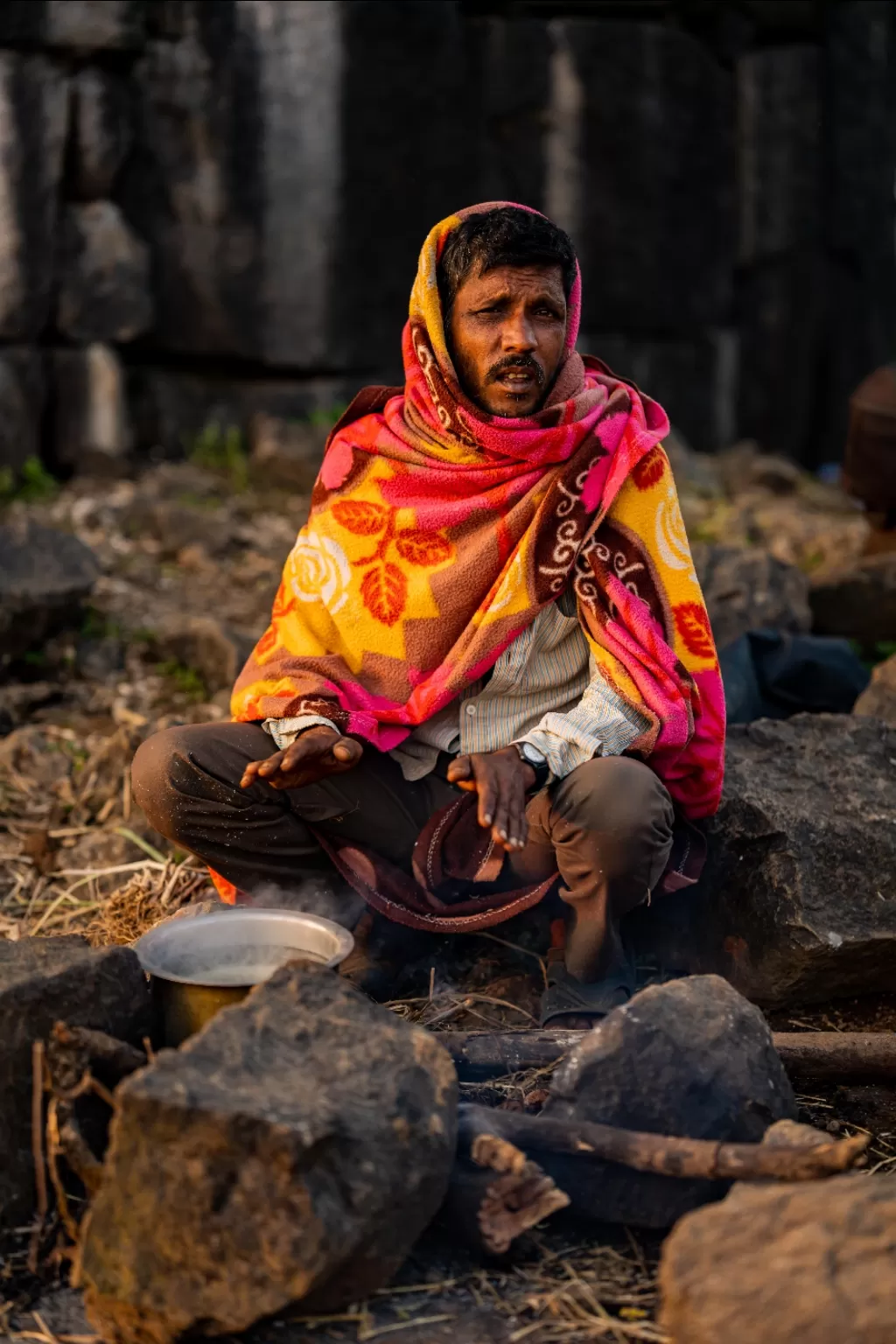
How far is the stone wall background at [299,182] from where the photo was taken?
661 cm

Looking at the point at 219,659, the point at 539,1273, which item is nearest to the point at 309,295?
the point at 219,659

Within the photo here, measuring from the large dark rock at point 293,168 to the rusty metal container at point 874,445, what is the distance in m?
2.48

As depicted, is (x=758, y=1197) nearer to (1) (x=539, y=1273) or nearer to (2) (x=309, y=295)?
(1) (x=539, y=1273)

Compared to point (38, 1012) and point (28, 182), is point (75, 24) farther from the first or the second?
point (38, 1012)

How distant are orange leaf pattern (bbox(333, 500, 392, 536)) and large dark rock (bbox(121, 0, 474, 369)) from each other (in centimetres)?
406

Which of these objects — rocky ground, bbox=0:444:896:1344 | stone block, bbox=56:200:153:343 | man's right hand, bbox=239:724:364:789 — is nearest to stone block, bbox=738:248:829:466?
rocky ground, bbox=0:444:896:1344

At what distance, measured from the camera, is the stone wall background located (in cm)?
661

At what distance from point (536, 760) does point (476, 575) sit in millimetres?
453

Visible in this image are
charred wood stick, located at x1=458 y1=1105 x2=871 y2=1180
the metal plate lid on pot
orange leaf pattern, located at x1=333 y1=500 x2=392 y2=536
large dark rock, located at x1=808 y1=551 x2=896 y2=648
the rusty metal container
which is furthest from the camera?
the rusty metal container

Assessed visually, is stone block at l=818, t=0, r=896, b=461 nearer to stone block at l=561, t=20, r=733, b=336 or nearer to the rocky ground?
stone block at l=561, t=20, r=733, b=336

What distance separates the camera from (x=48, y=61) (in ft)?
21.1

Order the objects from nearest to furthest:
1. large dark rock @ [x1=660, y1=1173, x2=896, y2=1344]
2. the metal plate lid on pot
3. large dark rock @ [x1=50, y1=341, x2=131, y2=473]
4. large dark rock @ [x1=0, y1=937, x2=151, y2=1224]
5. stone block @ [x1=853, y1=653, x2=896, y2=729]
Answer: large dark rock @ [x1=660, y1=1173, x2=896, y2=1344], large dark rock @ [x1=0, y1=937, x2=151, y2=1224], the metal plate lid on pot, stone block @ [x1=853, y1=653, x2=896, y2=729], large dark rock @ [x1=50, y1=341, x2=131, y2=473]

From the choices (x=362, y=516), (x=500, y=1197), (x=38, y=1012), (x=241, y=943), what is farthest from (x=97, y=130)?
(x=500, y=1197)

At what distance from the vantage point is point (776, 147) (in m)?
9.20
